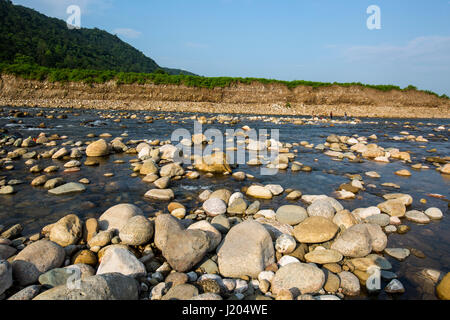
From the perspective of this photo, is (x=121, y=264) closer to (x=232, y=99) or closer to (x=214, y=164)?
(x=214, y=164)

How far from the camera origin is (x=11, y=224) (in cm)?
462

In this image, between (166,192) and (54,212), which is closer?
(54,212)

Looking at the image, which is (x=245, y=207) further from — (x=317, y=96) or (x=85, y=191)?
(x=317, y=96)

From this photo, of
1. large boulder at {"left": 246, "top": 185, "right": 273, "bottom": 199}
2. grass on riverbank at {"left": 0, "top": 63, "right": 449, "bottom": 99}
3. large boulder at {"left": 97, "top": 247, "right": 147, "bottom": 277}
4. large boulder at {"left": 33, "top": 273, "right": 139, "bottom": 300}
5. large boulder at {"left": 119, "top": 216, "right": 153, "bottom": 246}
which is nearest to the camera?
large boulder at {"left": 33, "top": 273, "right": 139, "bottom": 300}

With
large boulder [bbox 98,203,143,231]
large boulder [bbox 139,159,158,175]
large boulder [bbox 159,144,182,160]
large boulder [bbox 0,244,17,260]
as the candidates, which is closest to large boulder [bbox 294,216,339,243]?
large boulder [bbox 98,203,143,231]

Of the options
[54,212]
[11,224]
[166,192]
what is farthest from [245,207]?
[11,224]

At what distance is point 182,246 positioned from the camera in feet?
11.5

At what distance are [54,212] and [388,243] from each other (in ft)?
21.1

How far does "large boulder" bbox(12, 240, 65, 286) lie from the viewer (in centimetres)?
311

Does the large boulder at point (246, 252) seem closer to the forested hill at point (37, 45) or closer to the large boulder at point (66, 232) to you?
the large boulder at point (66, 232)

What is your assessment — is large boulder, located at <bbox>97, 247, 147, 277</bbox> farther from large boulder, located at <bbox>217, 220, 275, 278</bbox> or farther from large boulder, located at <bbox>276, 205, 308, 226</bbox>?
large boulder, located at <bbox>276, 205, 308, 226</bbox>

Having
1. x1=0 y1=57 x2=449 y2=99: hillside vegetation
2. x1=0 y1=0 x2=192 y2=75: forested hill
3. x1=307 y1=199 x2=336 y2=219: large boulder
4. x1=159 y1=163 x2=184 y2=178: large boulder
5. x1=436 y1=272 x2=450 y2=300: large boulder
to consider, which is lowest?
x1=436 y1=272 x2=450 y2=300: large boulder

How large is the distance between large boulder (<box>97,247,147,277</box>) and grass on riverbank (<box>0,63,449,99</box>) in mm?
40832
